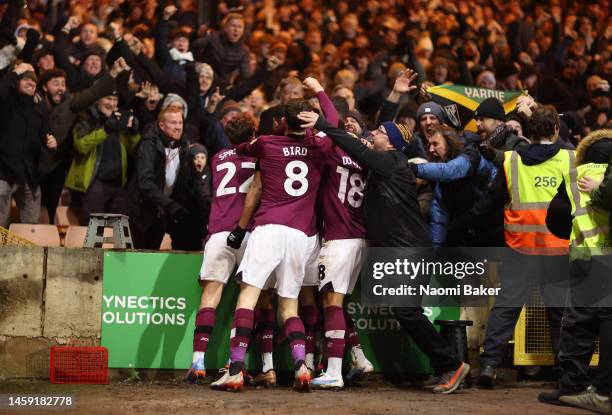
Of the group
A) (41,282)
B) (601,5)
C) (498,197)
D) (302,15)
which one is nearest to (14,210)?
(41,282)

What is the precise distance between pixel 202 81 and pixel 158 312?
4.20 metres

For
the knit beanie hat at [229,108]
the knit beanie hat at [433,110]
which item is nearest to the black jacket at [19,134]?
the knit beanie hat at [229,108]

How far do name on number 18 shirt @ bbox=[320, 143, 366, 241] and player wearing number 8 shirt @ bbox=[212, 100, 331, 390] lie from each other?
0.60 feet

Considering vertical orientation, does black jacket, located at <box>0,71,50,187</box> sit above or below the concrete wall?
above

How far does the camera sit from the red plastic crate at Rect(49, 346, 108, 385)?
336 inches

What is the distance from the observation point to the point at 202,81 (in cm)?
1234

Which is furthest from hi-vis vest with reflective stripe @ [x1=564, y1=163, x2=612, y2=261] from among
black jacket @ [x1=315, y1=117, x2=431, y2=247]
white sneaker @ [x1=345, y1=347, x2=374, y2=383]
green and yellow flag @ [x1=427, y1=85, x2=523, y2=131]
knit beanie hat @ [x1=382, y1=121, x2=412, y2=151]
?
green and yellow flag @ [x1=427, y1=85, x2=523, y2=131]

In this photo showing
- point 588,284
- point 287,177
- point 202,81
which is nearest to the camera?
point 588,284

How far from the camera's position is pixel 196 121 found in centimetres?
1203

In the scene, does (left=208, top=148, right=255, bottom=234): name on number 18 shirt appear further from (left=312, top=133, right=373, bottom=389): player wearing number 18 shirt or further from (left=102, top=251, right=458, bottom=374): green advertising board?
(left=312, top=133, right=373, bottom=389): player wearing number 18 shirt

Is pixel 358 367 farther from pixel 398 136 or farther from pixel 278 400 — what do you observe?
pixel 398 136

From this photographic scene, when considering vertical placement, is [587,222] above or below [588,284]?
above

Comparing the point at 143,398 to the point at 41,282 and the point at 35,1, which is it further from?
the point at 35,1

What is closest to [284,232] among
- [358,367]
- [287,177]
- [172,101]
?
[287,177]
